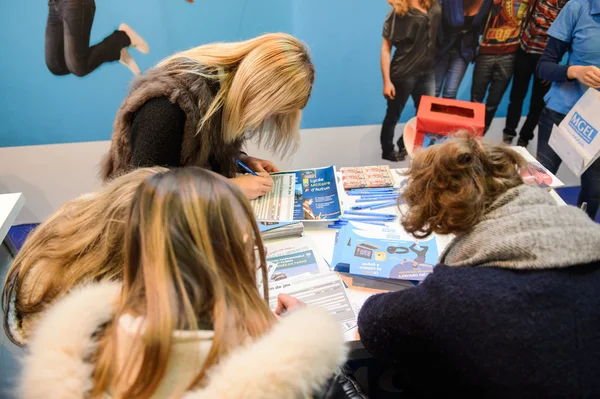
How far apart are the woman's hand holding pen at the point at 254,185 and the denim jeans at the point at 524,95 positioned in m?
1.77

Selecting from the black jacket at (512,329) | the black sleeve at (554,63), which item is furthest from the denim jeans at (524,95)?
the black jacket at (512,329)

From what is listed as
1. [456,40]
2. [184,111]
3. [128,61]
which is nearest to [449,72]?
[456,40]

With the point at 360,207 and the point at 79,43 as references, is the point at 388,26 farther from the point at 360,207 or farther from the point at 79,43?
the point at 79,43

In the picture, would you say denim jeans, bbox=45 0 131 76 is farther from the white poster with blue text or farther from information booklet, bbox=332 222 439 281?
the white poster with blue text

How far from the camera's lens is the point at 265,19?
7.09ft

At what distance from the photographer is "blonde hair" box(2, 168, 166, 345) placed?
870 mm

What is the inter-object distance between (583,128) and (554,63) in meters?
0.39

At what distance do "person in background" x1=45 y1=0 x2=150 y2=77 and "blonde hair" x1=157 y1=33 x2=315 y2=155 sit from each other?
95 cm

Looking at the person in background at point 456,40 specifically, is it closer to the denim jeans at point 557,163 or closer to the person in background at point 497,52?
the person in background at point 497,52

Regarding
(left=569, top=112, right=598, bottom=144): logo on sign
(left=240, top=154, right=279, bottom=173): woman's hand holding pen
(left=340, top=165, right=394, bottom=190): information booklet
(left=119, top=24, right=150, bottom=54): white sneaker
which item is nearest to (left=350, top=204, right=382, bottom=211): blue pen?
(left=340, top=165, right=394, bottom=190): information booklet

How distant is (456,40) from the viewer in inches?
89.7

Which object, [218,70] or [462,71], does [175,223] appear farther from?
[462,71]

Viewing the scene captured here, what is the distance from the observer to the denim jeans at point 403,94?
238 centimetres

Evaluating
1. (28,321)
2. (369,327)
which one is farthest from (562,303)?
(28,321)
